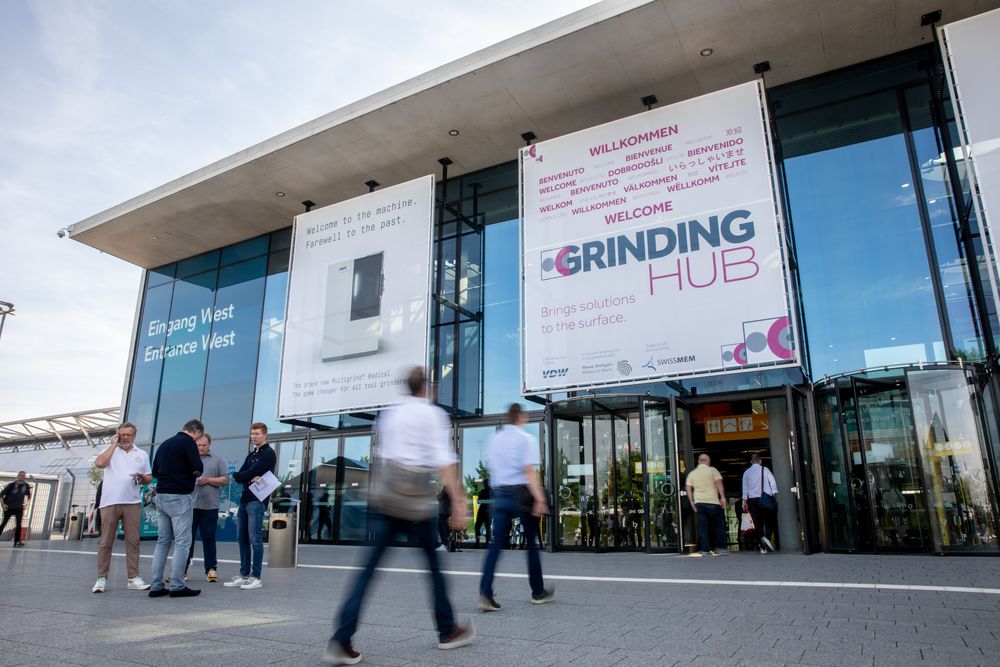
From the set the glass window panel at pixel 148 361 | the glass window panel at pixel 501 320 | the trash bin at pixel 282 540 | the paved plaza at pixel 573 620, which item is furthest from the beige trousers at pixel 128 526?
the glass window panel at pixel 148 361

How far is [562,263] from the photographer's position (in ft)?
40.3

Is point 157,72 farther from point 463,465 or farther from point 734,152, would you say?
point 734,152

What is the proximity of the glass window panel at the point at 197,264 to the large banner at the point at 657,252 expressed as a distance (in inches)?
416

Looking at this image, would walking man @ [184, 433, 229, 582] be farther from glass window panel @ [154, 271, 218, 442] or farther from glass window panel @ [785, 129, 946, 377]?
glass window panel @ [154, 271, 218, 442]

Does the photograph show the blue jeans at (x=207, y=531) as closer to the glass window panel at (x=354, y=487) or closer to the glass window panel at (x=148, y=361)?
the glass window panel at (x=354, y=487)

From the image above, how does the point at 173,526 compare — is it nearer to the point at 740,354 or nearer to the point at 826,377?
the point at 740,354

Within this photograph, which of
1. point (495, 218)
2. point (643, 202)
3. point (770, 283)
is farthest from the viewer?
point (495, 218)

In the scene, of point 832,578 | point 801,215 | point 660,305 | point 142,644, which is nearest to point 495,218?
point 660,305

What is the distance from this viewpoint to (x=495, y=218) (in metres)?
14.9

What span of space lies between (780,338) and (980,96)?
4516mm

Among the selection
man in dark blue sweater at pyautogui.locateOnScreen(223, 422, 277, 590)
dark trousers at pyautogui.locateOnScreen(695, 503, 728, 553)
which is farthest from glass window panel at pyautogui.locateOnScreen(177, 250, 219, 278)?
dark trousers at pyautogui.locateOnScreen(695, 503, 728, 553)

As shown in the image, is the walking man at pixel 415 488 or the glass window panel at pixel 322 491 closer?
the walking man at pixel 415 488

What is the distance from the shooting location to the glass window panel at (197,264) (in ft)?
63.3

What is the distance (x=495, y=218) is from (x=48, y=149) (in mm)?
8707
